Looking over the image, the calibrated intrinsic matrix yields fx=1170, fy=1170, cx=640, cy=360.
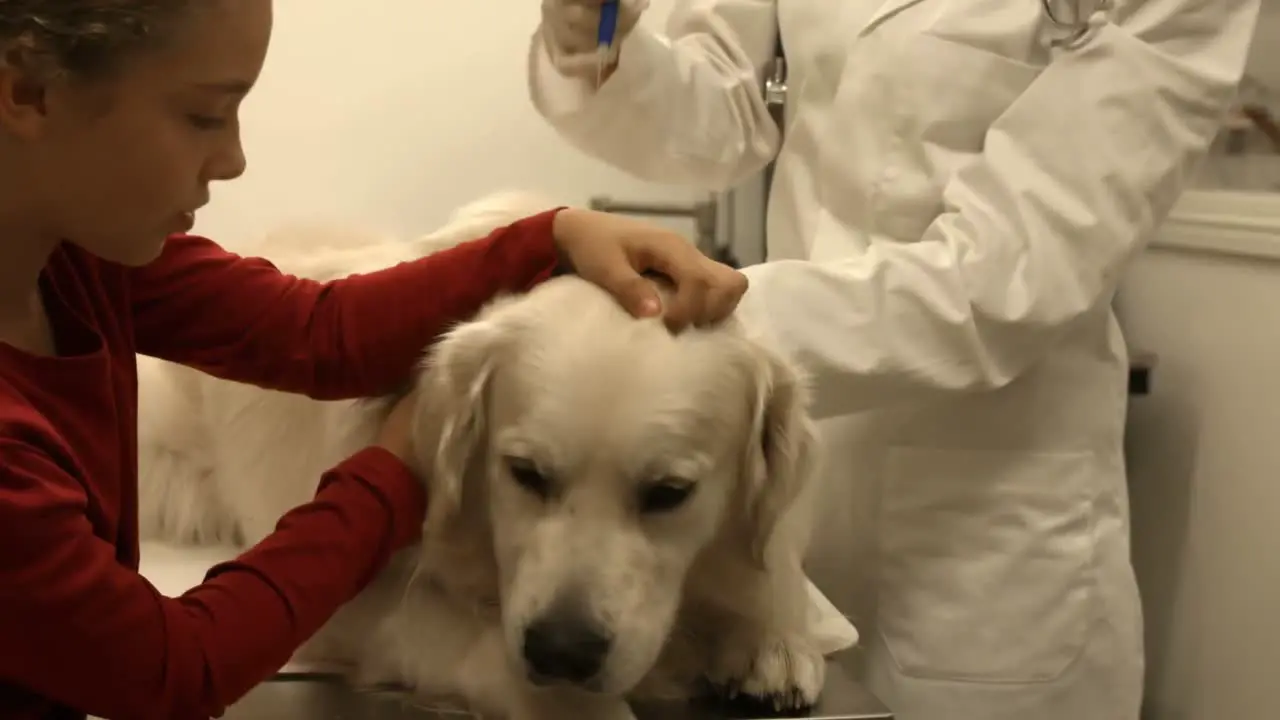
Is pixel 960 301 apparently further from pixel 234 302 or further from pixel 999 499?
pixel 234 302

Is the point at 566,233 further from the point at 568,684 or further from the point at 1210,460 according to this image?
the point at 1210,460

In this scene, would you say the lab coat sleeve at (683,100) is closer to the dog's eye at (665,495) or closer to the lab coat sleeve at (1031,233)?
the lab coat sleeve at (1031,233)

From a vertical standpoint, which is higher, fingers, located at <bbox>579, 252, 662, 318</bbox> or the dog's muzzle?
fingers, located at <bbox>579, 252, 662, 318</bbox>

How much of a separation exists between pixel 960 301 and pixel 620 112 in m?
0.46

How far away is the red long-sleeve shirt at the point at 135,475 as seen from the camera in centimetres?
54

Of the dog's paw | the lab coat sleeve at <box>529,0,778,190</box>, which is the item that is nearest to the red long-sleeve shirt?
the dog's paw

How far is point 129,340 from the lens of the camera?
714 mm

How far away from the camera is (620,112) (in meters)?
1.25

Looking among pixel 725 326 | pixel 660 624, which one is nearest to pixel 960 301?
pixel 725 326

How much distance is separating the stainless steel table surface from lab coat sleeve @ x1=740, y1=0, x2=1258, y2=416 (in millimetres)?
273

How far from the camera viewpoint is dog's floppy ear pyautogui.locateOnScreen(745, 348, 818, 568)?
87cm

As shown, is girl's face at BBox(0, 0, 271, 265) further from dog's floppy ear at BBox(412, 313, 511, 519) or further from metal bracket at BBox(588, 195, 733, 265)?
metal bracket at BBox(588, 195, 733, 265)

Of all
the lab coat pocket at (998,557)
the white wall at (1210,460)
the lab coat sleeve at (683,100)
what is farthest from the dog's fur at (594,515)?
the white wall at (1210,460)

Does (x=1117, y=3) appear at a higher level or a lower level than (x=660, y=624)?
higher
